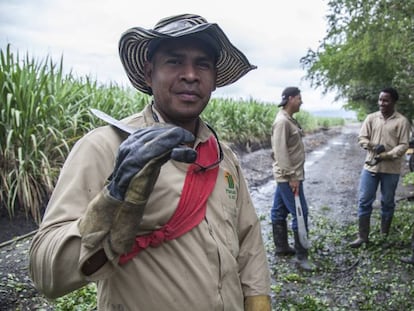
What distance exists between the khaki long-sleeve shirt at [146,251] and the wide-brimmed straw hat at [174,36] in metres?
0.27

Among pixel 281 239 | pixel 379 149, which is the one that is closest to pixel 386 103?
pixel 379 149

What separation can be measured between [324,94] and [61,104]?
1352cm

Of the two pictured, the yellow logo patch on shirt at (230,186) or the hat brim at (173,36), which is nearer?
the hat brim at (173,36)

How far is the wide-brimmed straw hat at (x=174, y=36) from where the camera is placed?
1461mm

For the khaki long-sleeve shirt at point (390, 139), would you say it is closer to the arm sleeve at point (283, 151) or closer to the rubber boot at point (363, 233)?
the rubber boot at point (363, 233)

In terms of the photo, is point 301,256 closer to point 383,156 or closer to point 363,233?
point 363,233

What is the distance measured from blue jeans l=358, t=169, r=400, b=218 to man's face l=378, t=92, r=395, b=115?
2.76 feet

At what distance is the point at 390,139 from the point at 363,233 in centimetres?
132

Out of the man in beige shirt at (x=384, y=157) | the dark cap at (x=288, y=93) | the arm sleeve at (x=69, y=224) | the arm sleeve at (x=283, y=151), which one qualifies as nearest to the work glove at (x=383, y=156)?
the man in beige shirt at (x=384, y=157)

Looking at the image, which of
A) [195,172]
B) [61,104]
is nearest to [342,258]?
[195,172]

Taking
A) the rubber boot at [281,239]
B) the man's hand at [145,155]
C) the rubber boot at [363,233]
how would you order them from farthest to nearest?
1. the rubber boot at [363,233]
2. the rubber boot at [281,239]
3. the man's hand at [145,155]

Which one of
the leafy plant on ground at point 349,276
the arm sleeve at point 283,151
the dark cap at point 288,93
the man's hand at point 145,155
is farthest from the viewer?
the dark cap at point 288,93

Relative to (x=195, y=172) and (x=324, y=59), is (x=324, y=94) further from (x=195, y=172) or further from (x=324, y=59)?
(x=195, y=172)

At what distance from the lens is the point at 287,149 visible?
4.55 metres
